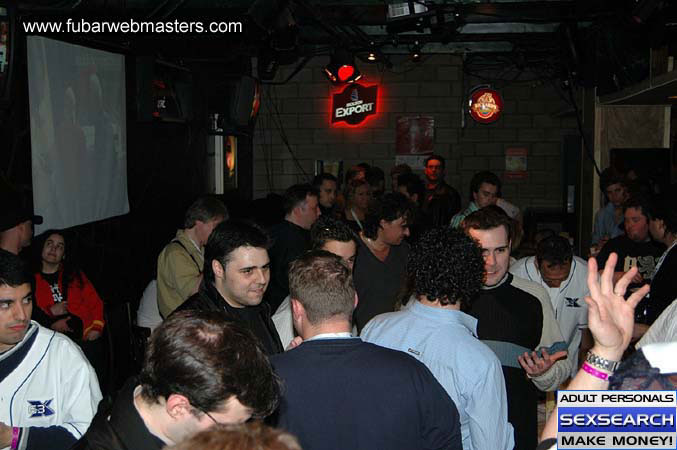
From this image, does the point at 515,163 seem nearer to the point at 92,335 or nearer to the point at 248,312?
the point at 92,335

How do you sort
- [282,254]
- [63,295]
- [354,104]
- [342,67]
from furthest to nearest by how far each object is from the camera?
1. [354,104]
2. [342,67]
3. [282,254]
4. [63,295]

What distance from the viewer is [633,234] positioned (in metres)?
5.24

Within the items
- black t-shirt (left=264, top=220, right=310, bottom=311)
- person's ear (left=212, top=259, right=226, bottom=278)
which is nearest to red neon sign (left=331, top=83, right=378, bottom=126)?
black t-shirt (left=264, top=220, right=310, bottom=311)

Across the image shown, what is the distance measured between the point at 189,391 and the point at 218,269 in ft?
4.90

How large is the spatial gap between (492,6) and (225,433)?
23.4 feet

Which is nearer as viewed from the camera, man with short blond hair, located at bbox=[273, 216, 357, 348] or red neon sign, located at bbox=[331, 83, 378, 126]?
man with short blond hair, located at bbox=[273, 216, 357, 348]

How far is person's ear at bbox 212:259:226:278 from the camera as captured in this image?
10.3 feet

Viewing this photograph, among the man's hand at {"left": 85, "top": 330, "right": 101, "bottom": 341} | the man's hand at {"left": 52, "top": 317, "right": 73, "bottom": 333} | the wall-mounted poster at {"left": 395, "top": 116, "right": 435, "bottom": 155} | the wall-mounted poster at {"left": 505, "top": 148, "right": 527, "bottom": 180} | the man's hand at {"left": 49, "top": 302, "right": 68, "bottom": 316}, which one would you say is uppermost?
the wall-mounted poster at {"left": 395, "top": 116, "right": 435, "bottom": 155}

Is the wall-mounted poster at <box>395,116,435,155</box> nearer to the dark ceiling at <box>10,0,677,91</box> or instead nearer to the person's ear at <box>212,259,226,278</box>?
the dark ceiling at <box>10,0,677,91</box>

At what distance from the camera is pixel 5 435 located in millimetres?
2215

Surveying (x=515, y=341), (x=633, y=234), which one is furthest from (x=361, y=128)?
(x=515, y=341)

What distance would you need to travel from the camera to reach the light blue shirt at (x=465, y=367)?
2.34 m

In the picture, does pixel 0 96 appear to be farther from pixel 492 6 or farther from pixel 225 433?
pixel 492 6

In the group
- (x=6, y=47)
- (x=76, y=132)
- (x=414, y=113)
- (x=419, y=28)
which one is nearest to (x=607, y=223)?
(x=419, y=28)
